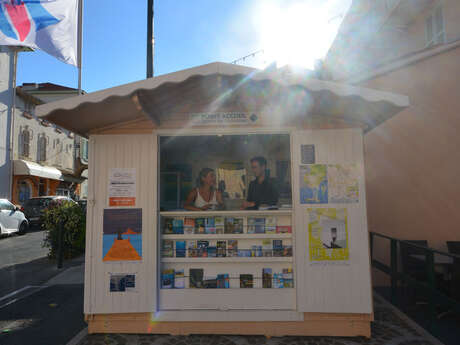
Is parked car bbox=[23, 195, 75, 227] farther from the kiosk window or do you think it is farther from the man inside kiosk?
the man inside kiosk

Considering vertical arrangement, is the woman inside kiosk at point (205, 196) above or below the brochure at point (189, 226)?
above

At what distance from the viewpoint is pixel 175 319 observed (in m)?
3.81

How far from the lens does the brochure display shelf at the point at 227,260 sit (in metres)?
3.89

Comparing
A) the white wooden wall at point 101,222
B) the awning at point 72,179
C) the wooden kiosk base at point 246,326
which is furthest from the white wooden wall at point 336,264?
the awning at point 72,179

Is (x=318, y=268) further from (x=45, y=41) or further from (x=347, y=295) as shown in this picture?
(x=45, y=41)

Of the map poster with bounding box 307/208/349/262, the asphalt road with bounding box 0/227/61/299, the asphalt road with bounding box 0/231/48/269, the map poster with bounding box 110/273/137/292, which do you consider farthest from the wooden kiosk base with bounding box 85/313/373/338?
the asphalt road with bounding box 0/231/48/269

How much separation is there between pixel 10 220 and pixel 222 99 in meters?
13.5

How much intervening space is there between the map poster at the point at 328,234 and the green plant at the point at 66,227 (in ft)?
22.4

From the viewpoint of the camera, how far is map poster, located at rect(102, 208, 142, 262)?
3818mm

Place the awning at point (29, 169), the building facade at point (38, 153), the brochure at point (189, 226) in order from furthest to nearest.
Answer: the building facade at point (38, 153), the awning at point (29, 169), the brochure at point (189, 226)

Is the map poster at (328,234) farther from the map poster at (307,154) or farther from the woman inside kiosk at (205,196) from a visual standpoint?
the woman inside kiosk at (205,196)

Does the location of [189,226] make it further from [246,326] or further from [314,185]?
[314,185]

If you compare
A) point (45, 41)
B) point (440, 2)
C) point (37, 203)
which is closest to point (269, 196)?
point (440, 2)

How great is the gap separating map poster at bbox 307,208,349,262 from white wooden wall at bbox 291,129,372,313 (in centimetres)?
6
